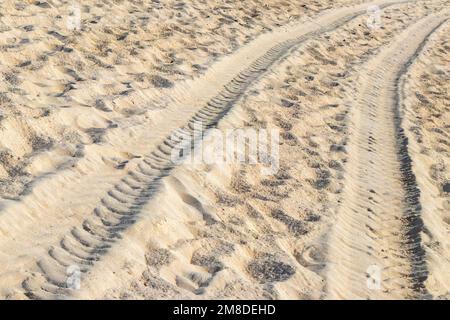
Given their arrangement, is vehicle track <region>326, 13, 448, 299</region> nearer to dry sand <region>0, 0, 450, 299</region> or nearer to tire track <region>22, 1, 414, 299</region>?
dry sand <region>0, 0, 450, 299</region>

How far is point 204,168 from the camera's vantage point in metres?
6.32

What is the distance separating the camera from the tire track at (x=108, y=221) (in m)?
4.29

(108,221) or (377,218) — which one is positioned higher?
(108,221)

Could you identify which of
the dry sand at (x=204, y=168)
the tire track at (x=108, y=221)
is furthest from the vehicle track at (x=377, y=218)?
the tire track at (x=108, y=221)

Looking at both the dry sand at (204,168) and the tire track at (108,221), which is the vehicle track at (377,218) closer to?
the dry sand at (204,168)

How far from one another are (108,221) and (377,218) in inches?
99.6

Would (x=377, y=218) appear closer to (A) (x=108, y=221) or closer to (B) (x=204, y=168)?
(B) (x=204, y=168)

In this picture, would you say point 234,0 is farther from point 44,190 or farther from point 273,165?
point 44,190

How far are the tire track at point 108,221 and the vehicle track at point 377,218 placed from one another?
1.61 metres

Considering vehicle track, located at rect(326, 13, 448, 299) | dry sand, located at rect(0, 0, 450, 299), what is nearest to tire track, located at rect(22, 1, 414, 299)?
dry sand, located at rect(0, 0, 450, 299)

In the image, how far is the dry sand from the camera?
4.73 meters

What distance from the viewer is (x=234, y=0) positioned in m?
14.3

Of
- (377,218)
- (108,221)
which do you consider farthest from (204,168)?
(377,218)
